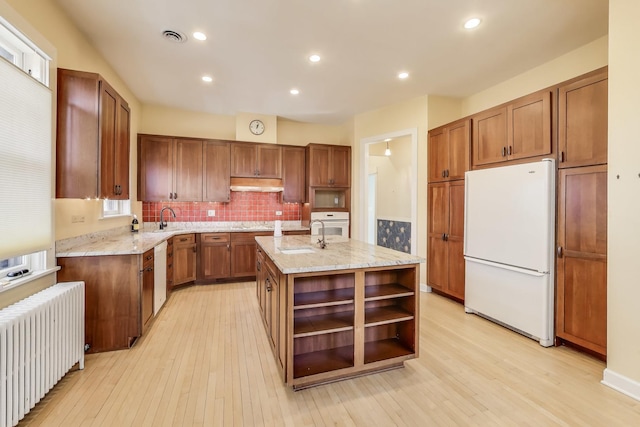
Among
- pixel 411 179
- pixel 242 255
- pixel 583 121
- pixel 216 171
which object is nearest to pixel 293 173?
pixel 216 171

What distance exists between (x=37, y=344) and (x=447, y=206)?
4.21 metres

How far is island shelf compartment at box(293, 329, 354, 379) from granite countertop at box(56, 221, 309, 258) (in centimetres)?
170

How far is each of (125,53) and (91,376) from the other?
3207mm

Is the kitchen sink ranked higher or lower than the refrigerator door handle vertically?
higher

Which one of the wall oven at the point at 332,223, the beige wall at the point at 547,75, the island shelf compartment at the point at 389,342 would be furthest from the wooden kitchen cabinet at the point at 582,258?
the wall oven at the point at 332,223

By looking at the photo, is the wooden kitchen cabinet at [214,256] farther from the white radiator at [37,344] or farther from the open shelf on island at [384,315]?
the open shelf on island at [384,315]

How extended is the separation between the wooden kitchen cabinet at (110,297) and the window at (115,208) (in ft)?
4.00

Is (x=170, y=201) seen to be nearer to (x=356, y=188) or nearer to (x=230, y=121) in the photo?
(x=230, y=121)

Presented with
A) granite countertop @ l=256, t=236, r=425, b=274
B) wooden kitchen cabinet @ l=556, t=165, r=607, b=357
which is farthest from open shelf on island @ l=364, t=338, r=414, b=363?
wooden kitchen cabinet @ l=556, t=165, r=607, b=357

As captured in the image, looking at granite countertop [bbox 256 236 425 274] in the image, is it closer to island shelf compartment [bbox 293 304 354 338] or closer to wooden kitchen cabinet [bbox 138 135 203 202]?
island shelf compartment [bbox 293 304 354 338]

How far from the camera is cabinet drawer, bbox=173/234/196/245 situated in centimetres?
425

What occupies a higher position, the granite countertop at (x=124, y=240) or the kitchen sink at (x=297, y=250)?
the granite countertop at (x=124, y=240)

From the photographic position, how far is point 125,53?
312 centimetres

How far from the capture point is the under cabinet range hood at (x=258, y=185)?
5.10 m
